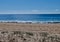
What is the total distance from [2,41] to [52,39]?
7.43 feet

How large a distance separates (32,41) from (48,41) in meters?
0.73

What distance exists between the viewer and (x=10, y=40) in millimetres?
8125

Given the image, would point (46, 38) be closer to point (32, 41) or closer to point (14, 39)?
point (32, 41)

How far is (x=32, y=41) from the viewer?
7.98m

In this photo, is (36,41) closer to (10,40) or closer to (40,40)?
(40,40)

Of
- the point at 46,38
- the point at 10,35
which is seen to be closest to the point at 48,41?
the point at 46,38

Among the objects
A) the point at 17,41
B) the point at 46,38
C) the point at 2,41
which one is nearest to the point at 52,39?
the point at 46,38

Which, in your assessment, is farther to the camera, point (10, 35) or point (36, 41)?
point (10, 35)

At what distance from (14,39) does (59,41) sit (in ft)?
6.63

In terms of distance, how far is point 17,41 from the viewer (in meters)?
8.09

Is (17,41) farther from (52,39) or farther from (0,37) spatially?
(52,39)

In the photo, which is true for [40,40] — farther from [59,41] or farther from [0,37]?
[0,37]

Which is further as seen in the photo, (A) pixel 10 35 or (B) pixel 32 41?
(A) pixel 10 35

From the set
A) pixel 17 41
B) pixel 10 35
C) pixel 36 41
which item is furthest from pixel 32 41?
pixel 10 35
